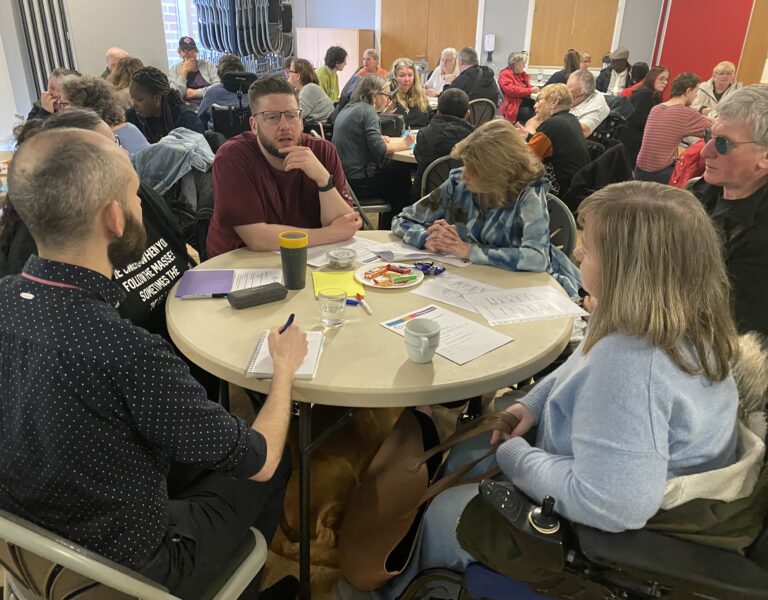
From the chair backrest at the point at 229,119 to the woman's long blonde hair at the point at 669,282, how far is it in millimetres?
4580

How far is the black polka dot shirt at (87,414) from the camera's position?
0.87 m

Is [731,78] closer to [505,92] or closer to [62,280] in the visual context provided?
[505,92]

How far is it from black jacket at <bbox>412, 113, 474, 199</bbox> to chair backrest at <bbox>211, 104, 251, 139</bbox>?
1905 mm

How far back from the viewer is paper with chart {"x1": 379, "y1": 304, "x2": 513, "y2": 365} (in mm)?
1356

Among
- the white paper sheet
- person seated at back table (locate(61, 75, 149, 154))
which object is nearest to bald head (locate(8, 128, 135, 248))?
the white paper sheet

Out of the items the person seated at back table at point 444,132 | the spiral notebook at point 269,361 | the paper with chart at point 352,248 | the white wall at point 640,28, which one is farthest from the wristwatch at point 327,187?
the white wall at point 640,28

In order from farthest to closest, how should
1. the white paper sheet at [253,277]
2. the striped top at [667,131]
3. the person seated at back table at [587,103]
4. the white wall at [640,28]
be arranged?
1. the white wall at [640,28]
2. the person seated at back table at [587,103]
3. the striped top at [667,131]
4. the white paper sheet at [253,277]

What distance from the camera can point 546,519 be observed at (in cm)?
92

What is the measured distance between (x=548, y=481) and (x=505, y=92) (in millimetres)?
6947

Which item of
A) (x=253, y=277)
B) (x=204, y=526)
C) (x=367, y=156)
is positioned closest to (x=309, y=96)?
(x=367, y=156)

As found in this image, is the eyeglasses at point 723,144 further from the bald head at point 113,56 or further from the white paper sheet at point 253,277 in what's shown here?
the bald head at point 113,56

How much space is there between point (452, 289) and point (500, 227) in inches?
17.7

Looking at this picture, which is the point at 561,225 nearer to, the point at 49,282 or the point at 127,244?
the point at 127,244

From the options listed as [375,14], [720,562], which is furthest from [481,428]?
[375,14]
